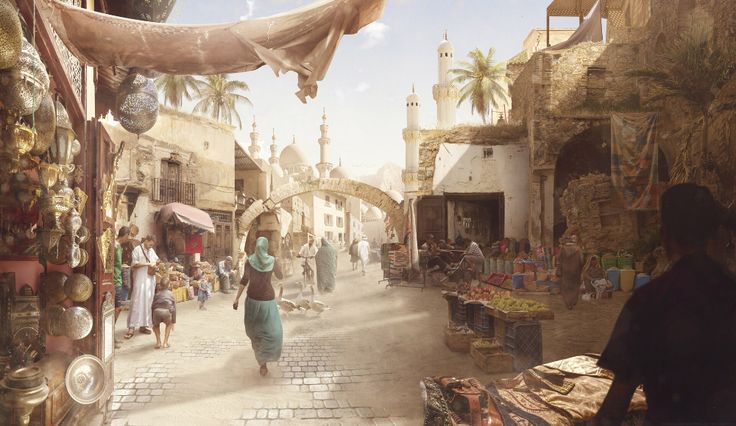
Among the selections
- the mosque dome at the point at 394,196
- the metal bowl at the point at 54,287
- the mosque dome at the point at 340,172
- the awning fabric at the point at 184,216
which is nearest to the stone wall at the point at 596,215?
the mosque dome at the point at 394,196

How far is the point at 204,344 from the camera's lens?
22.6ft

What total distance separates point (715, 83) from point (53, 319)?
12.2 m

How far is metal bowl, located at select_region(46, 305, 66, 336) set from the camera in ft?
10.7

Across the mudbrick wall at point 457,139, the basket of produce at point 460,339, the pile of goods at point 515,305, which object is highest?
the mudbrick wall at point 457,139

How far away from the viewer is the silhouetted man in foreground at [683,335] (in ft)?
5.28

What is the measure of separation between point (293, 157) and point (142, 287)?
33435 mm

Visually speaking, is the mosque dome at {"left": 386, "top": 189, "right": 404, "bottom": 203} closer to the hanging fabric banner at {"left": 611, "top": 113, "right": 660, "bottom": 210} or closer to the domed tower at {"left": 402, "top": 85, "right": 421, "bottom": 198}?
the domed tower at {"left": 402, "top": 85, "right": 421, "bottom": 198}

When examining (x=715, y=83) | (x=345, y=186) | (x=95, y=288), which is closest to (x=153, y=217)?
(x=345, y=186)

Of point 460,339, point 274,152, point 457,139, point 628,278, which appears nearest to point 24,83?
point 460,339

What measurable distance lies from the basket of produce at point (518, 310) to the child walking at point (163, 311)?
5206mm

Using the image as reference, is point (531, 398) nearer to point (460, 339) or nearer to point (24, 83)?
point (460, 339)

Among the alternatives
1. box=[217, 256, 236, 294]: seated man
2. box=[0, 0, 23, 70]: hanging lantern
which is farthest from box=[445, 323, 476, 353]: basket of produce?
box=[217, 256, 236, 294]: seated man

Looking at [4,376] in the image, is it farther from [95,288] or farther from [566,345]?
[566,345]

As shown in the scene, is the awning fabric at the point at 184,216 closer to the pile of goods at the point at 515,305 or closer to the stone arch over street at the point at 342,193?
the stone arch over street at the point at 342,193
